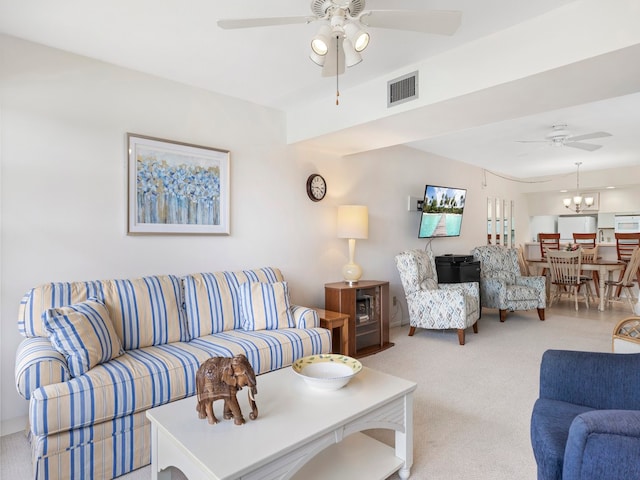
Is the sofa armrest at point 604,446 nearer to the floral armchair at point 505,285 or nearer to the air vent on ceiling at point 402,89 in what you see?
the air vent on ceiling at point 402,89

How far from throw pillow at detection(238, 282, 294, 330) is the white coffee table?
84 centimetres

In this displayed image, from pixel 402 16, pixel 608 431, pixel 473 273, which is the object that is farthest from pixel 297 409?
pixel 473 273

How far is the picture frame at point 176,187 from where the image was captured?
9.11ft

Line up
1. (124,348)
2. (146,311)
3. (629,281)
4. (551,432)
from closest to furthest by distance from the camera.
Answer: (551,432), (124,348), (146,311), (629,281)

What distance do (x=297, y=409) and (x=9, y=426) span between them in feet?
6.31

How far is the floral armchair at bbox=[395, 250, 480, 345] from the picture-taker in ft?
13.3

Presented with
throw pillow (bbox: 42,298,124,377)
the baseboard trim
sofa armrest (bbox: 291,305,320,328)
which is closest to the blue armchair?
sofa armrest (bbox: 291,305,320,328)

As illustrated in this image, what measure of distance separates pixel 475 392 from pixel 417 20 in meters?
2.53

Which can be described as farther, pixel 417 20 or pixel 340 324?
pixel 340 324

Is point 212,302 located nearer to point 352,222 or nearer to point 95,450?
point 95,450

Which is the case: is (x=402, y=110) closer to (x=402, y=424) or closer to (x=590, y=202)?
(x=402, y=424)

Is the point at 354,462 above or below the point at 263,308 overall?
below

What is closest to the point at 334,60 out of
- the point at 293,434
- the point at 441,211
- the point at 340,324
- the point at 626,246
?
the point at 293,434

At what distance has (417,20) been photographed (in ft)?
5.43
